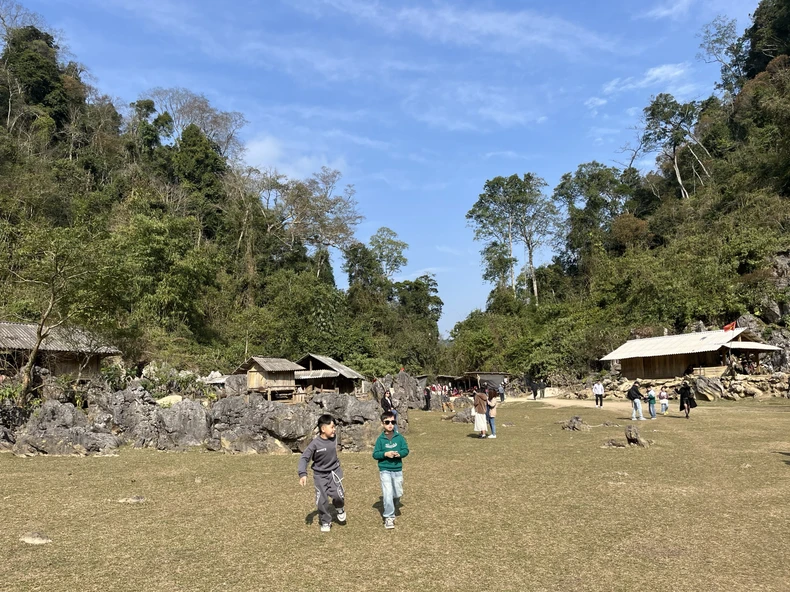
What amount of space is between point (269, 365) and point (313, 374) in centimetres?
318

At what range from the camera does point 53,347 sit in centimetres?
2269

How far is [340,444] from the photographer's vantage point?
45.5 feet

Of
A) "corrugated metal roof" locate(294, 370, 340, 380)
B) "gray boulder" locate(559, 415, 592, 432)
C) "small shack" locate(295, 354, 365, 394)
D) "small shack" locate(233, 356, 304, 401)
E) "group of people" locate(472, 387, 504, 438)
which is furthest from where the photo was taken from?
"small shack" locate(295, 354, 365, 394)

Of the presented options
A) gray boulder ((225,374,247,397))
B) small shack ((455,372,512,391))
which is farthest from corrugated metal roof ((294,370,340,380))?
small shack ((455,372,512,391))

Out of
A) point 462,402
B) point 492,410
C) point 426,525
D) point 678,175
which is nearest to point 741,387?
point 462,402

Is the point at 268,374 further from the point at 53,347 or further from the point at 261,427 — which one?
the point at 261,427

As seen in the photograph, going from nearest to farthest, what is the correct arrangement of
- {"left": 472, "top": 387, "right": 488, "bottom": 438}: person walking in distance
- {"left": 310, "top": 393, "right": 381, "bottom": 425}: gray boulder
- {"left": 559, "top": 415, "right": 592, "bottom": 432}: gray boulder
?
{"left": 310, "top": 393, "right": 381, "bottom": 425}: gray boulder → {"left": 472, "top": 387, "right": 488, "bottom": 438}: person walking in distance → {"left": 559, "top": 415, "right": 592, "bottom": 432}: gray boulder

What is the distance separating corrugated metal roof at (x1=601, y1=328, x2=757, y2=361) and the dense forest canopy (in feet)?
14.2

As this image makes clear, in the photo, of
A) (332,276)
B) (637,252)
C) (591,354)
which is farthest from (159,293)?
(637,252)

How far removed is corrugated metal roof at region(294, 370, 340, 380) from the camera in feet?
109

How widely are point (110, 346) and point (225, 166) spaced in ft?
123

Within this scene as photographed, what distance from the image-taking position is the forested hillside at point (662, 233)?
1526 inches

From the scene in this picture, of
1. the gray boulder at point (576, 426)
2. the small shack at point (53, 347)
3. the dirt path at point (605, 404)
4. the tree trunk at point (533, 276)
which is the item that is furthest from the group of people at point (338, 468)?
the tree trunk at point (533, 276)

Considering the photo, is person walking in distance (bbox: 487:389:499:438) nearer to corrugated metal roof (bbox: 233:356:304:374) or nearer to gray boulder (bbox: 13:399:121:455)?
gray boulder (bbox: 13:399:121:455)
